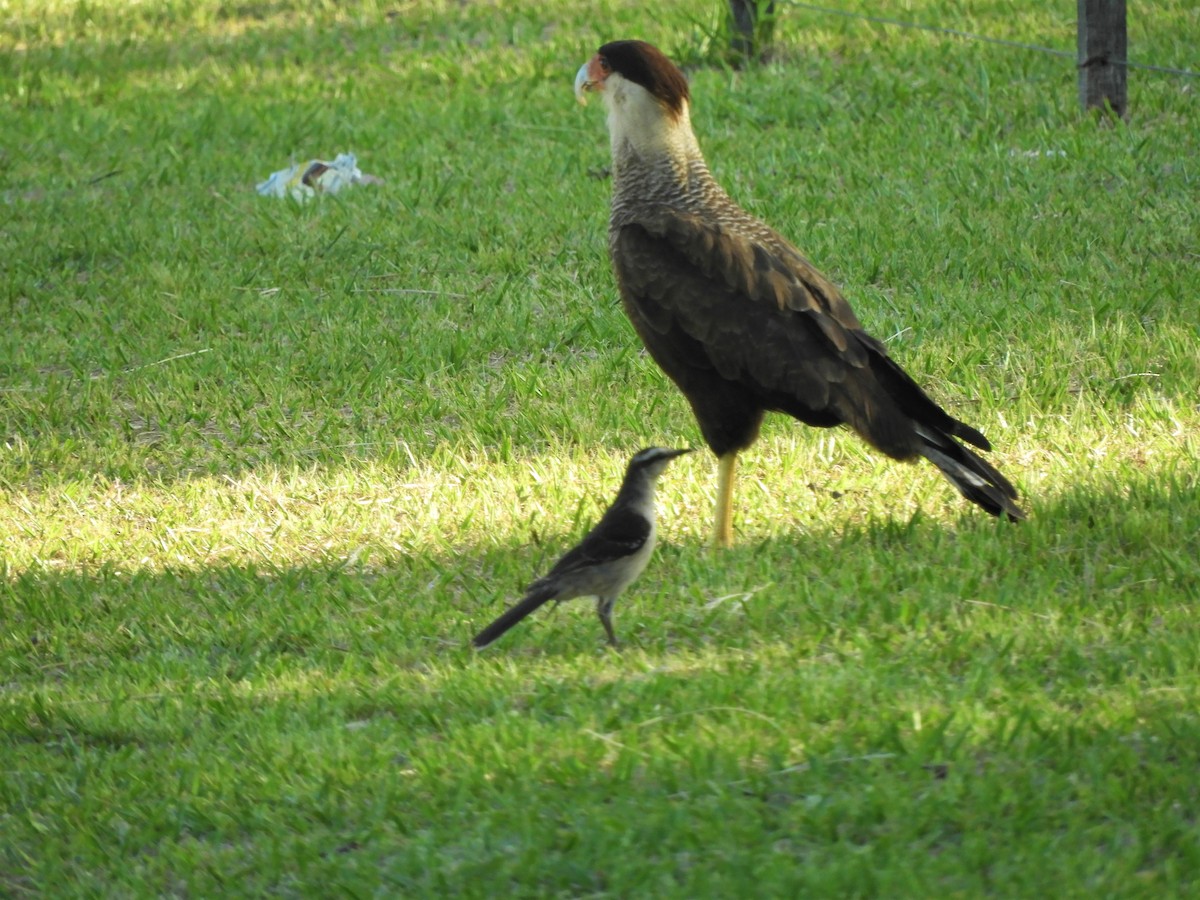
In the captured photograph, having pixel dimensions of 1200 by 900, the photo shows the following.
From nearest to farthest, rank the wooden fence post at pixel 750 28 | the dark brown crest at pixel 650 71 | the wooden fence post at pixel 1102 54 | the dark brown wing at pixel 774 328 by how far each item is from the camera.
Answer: the dark brown wing at pixel 774 328 → the dark brown crest at pixel 650 71 → the wooden fence post at pixel 1102 54 → the wooden fence post at pixel 750 28

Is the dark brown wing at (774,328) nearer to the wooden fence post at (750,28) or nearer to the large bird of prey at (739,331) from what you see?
the large bird of prey at (739,331)

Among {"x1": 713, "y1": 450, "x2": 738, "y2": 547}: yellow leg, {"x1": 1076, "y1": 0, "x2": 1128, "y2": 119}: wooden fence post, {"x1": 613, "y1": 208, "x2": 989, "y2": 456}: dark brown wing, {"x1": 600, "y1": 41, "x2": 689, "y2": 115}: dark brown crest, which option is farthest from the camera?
{"x1": 1076, "y1": 0, "x2": 1128, "y2": 119}: wooden fence post

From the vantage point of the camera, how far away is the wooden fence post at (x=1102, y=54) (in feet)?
28.3

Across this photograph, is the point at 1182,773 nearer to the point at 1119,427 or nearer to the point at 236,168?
the point at 1119,427

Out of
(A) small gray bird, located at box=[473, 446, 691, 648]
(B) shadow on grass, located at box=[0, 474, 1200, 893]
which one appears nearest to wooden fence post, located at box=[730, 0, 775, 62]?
(B) shadow on grass, located at box=[0, 474, 1200, 893]

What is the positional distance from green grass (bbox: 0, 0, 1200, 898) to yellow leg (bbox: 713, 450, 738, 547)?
88mm

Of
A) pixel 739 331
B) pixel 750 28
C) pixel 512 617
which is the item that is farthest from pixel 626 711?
pixel 750 28

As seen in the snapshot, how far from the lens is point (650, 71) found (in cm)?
552

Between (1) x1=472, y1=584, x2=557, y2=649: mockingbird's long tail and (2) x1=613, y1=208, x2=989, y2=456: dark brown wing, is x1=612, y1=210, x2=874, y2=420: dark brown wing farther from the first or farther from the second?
(1) x1=472, y1=584, x2=557, y2=649: mockingbird's long tail

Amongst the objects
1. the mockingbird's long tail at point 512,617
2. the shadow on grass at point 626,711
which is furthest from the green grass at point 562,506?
the mockingbird's long tail at point 512,617

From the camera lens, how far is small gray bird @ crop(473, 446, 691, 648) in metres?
4.20

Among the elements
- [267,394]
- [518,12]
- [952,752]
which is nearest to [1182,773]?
[952,752]

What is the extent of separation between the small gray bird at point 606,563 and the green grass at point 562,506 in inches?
8.2

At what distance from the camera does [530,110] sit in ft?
33.3
